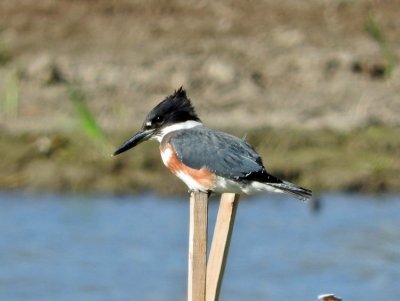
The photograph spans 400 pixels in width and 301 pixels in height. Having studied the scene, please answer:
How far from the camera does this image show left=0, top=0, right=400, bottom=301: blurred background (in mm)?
11055

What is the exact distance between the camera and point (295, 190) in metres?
6.14

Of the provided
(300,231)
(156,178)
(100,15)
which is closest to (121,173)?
(156,178)

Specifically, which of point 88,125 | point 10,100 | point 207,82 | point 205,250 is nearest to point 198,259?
point 205,250

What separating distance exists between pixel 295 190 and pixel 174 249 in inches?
207

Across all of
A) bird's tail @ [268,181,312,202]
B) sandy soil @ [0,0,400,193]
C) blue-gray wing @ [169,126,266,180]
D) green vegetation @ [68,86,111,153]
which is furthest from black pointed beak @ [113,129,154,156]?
sandy soil @ [0,0,400,193]

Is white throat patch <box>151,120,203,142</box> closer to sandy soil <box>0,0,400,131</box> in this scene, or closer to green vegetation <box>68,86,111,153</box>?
green vegetation <box>68,86,111,153</box>

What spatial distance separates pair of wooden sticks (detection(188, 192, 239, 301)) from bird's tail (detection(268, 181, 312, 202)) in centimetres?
31

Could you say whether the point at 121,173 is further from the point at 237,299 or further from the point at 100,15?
the point at 100,15

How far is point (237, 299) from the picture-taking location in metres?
10.4

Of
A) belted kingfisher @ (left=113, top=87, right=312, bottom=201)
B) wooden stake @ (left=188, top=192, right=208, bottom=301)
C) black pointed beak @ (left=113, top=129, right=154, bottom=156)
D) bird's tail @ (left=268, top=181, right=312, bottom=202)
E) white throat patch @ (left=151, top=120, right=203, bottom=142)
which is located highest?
black pointed beak @ (left=113, top=129, right=154, bottom=156)

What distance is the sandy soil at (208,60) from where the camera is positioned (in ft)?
45.9

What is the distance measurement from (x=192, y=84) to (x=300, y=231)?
3040 millimetres

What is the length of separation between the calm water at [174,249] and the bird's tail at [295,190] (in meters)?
4.19

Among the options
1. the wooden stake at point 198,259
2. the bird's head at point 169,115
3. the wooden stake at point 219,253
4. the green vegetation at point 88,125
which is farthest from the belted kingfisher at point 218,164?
the green vegetation at point 88,125
